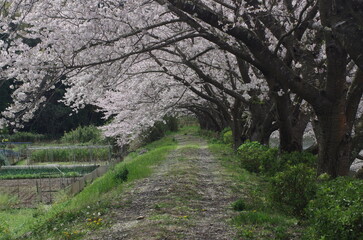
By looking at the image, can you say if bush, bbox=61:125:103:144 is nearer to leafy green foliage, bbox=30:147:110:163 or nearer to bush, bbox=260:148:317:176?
leafy green foliage, bbox=30:147:110:163

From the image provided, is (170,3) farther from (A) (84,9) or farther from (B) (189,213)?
(B) (189,213)

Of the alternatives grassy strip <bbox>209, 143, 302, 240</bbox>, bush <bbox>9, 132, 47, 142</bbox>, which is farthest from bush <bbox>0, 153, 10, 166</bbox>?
grassy strip <bbox>209, 143, 302, 240</bbox>

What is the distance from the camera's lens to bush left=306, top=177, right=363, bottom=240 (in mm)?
3982

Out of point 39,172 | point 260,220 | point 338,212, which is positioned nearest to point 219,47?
point 260,220

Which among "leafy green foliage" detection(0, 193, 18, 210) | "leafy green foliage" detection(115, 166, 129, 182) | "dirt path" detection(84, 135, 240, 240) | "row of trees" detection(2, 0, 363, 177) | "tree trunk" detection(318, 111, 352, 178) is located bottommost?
"leafy green foliage" detection(0, 193, 18, 210)

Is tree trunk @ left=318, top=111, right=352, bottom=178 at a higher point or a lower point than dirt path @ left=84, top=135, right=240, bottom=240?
higher

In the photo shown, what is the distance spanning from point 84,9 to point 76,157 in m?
23.8

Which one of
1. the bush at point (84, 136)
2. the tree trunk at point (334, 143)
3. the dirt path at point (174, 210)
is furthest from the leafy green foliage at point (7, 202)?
the bush at point (84, 136)

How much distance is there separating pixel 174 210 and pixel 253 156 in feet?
19.2

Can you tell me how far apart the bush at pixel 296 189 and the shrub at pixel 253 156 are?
187 inches

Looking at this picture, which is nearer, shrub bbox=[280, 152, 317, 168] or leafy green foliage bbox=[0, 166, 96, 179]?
shrub bbox=[280, 152, 317, 168]

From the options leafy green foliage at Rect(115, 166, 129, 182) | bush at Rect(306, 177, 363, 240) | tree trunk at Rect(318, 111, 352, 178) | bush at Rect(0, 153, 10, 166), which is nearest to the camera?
bush at Rect(306, 177, 363, 240)

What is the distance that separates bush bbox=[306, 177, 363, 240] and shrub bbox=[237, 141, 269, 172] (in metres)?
6.86

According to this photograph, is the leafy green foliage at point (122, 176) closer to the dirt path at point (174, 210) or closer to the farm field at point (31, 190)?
the dirt path at point (174, 210)
